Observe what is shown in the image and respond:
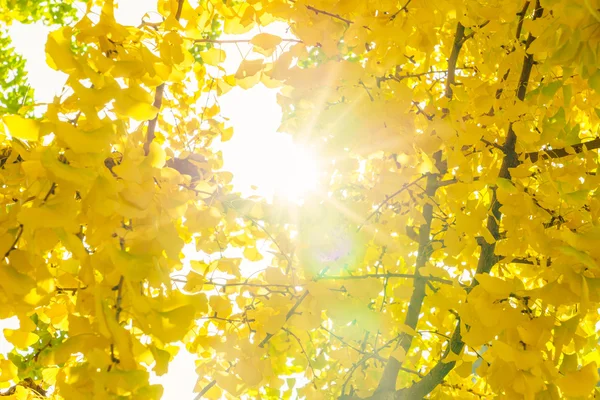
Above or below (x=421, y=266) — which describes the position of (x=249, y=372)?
below

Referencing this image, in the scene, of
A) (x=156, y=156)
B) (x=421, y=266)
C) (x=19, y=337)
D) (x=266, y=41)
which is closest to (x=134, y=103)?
(x=156, y=156)

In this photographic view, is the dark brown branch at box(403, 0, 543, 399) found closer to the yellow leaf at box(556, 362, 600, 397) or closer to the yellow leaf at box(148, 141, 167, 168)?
the yellow leaf at box(556, 362, 600, 397)

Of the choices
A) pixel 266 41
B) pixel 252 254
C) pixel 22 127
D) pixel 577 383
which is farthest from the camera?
pixel 252 254

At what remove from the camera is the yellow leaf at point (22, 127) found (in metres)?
0.73

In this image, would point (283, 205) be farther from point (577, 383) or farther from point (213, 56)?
point (577, 383)

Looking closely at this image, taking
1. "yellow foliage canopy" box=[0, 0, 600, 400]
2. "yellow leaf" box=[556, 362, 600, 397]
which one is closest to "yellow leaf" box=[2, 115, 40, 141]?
"yellow foliage canopy" box=[0, 0, 600, 400]

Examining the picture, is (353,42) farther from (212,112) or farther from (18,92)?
(18,92)

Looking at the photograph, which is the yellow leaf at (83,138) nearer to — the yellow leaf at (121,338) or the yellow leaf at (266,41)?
the yellow leaf at (121,338)

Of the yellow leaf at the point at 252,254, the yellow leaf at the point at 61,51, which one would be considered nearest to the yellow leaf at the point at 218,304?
the yellow leaf at the point at 252,254

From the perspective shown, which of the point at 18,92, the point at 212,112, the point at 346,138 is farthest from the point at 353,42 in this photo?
the point at 18,92

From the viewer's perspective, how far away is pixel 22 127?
733 mm

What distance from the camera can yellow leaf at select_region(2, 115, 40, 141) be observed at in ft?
2.39

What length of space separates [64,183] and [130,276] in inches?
7.4

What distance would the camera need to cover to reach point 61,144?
73cm
